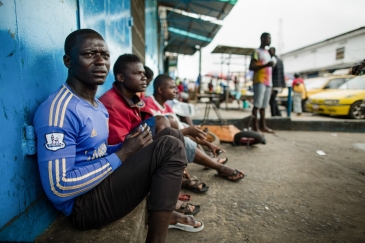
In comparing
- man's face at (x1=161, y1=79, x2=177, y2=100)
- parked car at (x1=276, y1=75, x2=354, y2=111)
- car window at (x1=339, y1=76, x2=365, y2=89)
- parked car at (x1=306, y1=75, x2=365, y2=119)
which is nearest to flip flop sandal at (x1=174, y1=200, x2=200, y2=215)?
man's face at (x1=161, y1=79, x2=177, y2=100)

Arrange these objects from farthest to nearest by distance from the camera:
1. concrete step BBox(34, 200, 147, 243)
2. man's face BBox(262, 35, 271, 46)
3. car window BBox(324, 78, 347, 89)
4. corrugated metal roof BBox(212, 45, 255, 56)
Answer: corrugated metal roof BBox(212, 45, 255, 56) < car window BBox(324, 78, 347, 89) < man's face BBox(262, 35, 271, 46) < concrete step BBox(34, 200, 147, 243)

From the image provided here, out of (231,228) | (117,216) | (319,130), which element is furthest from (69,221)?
(319,130)

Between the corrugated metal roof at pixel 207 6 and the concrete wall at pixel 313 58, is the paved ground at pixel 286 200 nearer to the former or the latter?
the corrugated metal roof at pixel 207 6

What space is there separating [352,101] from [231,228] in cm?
793

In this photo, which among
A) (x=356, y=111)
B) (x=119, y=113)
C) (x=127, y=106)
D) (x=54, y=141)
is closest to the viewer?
(x=54, y=141)

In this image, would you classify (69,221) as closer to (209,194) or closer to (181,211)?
(181,211)

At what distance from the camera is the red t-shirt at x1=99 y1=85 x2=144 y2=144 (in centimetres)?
188

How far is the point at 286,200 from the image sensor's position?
2336 millimetres

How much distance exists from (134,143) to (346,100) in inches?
341

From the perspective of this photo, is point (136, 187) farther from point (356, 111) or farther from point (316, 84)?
point (316, 84)

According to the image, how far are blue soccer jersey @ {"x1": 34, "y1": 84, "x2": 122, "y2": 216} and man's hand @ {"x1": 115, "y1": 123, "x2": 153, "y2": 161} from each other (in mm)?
49

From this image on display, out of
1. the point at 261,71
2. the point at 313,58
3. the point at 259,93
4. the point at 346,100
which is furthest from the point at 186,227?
the point at 313,58

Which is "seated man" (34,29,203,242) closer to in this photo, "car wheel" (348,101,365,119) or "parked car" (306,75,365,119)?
"parked car" (306,75,365,119)

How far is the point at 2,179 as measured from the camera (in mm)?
1075
